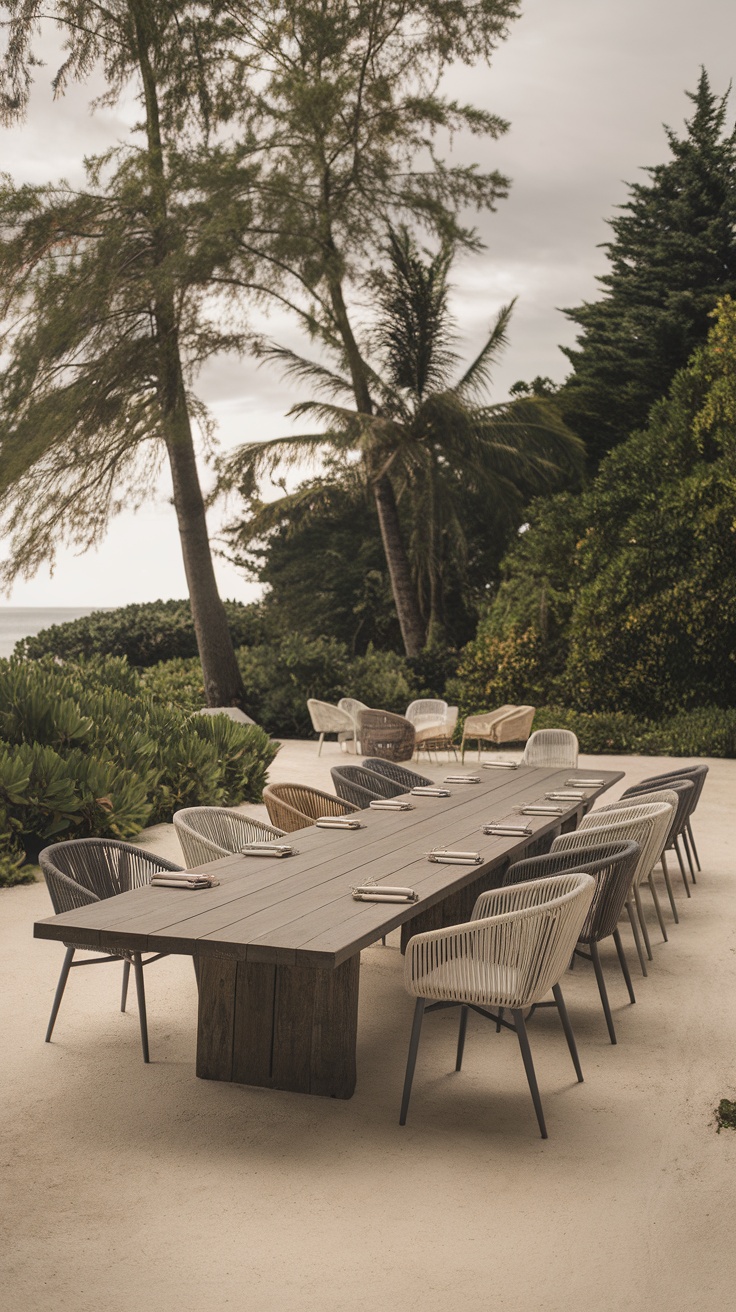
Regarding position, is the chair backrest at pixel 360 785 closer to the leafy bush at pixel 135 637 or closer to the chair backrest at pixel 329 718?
the chair backrest at pixel 329 718

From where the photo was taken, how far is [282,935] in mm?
3193

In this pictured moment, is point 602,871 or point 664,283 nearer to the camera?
point 602,871

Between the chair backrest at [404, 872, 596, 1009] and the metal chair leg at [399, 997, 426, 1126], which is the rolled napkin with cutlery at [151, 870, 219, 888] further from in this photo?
the metal chair leg at [399, 997, 426, 1126]

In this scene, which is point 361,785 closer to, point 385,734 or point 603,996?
point 603,996

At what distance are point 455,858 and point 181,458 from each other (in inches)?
439

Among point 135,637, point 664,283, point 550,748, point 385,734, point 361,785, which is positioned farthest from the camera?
point 135,637

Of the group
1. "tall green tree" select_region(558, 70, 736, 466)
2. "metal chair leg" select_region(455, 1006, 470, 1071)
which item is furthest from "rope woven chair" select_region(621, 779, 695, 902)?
"tall green tree" select_region(558, 70, 736, 466)

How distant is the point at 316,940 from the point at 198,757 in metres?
5.52

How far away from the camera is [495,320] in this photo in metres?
18.4

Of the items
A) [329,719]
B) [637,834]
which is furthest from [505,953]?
[329,719]

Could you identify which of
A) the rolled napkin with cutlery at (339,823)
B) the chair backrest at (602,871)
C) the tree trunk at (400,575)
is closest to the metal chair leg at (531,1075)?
the chair backrest at (602,871)

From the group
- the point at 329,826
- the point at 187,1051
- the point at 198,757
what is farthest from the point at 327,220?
the point at 187,1051

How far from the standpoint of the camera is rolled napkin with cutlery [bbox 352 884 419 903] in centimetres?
359

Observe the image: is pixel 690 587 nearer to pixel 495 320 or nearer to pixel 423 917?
pixel 495 320
